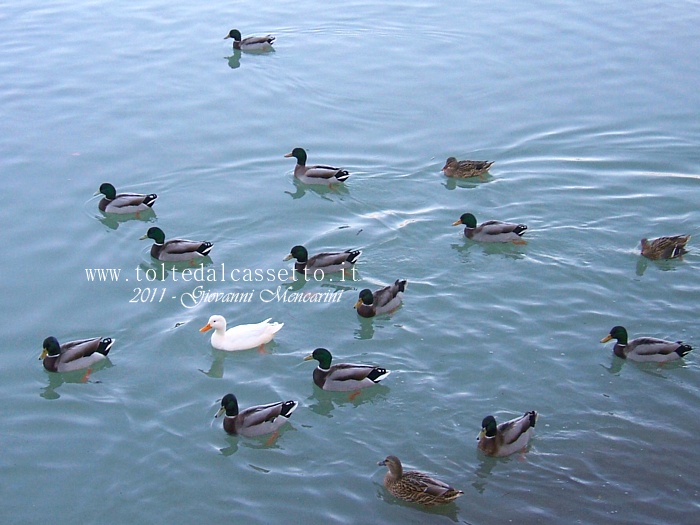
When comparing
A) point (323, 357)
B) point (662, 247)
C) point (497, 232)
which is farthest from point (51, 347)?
point (662, 247)

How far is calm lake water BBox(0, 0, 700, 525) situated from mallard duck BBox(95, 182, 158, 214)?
0.22 metres

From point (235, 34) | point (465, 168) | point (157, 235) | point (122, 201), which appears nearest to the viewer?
point (157, 235)

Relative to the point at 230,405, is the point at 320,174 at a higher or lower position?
higher

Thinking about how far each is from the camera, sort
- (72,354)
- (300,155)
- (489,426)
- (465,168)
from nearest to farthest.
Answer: (489,426), (72,354), (465,168), (300,155)

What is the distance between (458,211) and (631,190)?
2870 millimetres

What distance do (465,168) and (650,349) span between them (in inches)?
206

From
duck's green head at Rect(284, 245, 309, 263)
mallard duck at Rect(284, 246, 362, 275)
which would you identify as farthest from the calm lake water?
duck's green head at Rect(284, 245, 309, 263)

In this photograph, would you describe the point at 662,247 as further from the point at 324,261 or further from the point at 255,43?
the point at 255,43

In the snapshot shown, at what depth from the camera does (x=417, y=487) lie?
30.9 ft

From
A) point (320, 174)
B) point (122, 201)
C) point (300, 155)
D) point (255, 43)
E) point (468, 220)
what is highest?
point (255, 43)

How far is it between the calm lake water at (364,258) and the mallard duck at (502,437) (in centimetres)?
15

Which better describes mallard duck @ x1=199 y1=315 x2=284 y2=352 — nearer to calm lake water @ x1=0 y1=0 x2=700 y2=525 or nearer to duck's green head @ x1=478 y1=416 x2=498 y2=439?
calm lake water @ x1=0 y1=0 x2=700 y2=525

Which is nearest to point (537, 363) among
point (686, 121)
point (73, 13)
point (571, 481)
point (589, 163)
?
point (571, 481)

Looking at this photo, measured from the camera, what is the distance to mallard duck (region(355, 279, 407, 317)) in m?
12.5
